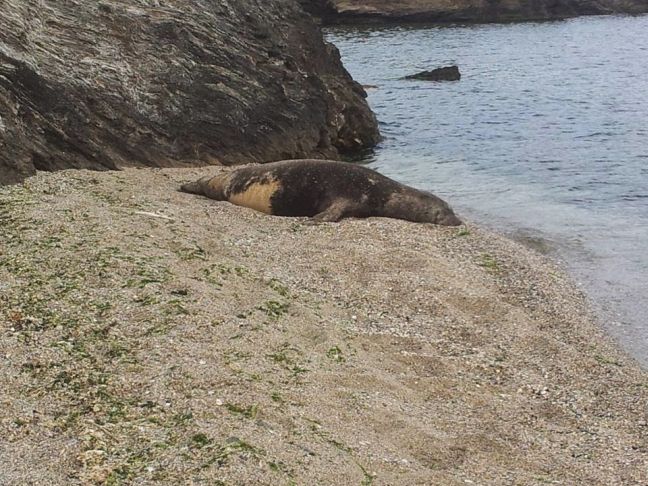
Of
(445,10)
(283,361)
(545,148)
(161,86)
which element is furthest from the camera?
(445,10)

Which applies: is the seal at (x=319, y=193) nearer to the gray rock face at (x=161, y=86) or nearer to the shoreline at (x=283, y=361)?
the shoreline at (x=283, y=361)

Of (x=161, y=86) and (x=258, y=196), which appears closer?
(x=258, y=196)


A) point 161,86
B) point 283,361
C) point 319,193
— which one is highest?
point 161,86

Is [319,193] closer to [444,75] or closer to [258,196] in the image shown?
[258,196]

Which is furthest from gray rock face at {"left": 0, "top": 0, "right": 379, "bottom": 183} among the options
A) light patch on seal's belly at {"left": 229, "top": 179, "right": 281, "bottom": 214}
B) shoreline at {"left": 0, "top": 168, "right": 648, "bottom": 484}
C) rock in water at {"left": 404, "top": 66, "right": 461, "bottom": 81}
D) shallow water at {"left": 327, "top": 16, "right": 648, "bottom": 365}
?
rock in water at {"left": 404, "top": 66, "right": 461, "bottom": 81}

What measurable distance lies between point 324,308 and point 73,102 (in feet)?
21.6

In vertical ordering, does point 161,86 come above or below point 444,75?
above

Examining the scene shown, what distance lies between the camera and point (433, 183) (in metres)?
16.6

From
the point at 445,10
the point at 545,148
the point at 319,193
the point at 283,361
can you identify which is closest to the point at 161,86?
the point at 319,193

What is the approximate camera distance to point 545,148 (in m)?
20.1

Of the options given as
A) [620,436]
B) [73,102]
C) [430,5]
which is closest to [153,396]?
[620,436]

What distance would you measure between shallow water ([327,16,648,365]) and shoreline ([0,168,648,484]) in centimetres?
163

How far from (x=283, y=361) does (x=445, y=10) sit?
65.8 m

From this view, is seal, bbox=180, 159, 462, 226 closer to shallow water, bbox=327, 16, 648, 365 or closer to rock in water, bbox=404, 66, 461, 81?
shallow water, bbox=327, 16, 648, 365
